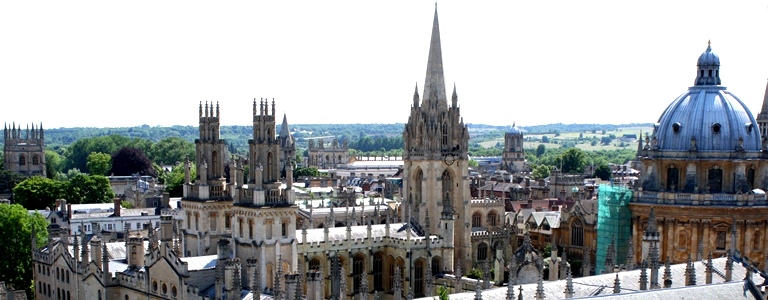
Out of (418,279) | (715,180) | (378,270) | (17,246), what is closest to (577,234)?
(418,279)

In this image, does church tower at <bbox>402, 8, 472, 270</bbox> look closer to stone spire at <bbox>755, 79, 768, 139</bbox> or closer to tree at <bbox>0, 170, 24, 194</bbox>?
stone spire at <bbox>755, 79, 768, 139</bbox>

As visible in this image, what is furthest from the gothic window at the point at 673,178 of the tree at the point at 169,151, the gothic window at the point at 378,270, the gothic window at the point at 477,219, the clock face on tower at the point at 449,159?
the tree at the point at 169,151

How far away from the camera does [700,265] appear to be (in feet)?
148

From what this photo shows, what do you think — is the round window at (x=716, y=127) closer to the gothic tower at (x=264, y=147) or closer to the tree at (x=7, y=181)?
the gothic tower at (x=264, y=147)

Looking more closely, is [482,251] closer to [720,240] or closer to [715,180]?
[715,180]

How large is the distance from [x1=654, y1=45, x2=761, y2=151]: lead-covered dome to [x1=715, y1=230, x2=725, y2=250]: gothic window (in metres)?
4.78

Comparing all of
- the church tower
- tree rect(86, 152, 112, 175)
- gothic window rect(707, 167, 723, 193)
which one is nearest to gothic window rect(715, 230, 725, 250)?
gothic window rect(707, 167, 723, 193)

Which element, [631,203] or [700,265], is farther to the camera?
[631,203]

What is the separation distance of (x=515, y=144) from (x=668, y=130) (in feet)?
341

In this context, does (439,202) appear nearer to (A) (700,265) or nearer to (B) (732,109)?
(B) (732,109)

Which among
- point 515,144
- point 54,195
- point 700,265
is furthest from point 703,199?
point 515,144

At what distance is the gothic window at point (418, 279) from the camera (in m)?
63.2

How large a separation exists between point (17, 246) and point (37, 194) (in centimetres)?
3413

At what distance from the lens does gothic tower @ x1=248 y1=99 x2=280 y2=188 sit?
47875mm
